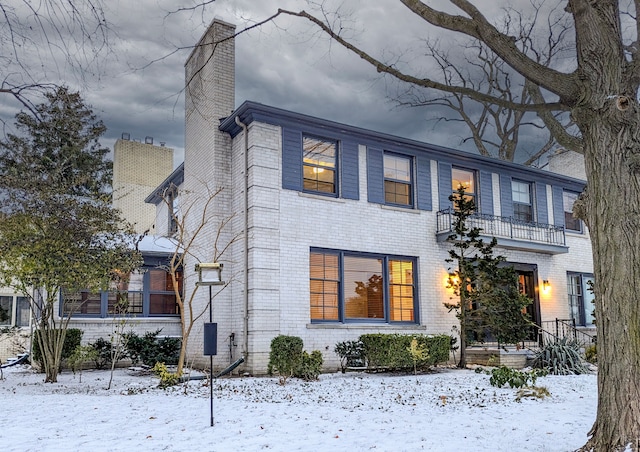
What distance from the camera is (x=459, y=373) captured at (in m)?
12.6

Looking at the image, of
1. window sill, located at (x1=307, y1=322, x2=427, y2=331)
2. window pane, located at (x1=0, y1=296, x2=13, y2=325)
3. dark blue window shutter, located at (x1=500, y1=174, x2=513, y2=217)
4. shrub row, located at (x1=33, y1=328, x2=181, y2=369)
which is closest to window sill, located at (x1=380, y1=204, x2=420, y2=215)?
window sill, located at (x1=307, y1=322, x2=427, y2=331)

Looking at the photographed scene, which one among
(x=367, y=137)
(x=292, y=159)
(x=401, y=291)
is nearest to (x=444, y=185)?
(x=367, y=137)

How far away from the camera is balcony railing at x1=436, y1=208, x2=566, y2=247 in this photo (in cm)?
1561

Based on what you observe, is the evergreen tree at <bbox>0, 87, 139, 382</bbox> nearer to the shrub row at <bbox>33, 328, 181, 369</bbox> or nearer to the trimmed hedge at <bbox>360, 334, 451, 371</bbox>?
the shrub row at <bbox>33, 328, 181, 369</bbox>

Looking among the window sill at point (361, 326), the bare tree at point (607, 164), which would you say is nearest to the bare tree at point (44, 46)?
the bare tree at point (607, 164)

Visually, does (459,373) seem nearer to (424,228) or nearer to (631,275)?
(424,228)

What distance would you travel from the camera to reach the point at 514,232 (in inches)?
Result: 663

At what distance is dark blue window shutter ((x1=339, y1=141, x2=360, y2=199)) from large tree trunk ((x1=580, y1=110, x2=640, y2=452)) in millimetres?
9286

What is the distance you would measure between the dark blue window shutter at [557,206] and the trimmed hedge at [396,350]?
7648 millimetres

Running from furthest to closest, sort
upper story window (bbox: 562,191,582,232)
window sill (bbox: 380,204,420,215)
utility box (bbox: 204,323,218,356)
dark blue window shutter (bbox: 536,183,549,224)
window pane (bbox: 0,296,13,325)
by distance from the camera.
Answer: upper story window (bbox: 562,191,582,232)
dark blue window shutter (bbox: 536,183,549,224)
window pane (bbox: 0,296,13,325)
window sill (bbox: 380,204,420,215)
utility box (bbox: 204,323,218,356)

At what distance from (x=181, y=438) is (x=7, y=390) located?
5558mm

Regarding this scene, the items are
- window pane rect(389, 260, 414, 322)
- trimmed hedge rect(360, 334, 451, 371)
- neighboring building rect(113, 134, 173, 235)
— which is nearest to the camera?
trimmed hedge rect(360, 334, 451, 371)

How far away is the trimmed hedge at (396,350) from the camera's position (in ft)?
40.5

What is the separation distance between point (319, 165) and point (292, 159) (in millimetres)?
817
